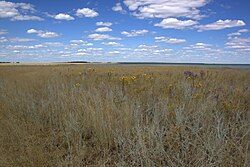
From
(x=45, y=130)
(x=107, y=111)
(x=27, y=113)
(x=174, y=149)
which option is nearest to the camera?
(x=174, y=149)

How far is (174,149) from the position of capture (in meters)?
4.12

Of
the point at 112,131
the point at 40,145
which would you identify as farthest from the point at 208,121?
the point at 40,145

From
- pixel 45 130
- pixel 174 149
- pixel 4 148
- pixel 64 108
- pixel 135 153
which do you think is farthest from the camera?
pixel 64 108

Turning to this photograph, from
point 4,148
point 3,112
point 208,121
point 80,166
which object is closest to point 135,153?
point 80,166

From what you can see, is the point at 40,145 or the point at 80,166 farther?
the point at 40,145

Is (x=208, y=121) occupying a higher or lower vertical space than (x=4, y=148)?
higher

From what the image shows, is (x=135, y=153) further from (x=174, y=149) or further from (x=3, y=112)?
(x=3, y=112)

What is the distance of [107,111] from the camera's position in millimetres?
5262

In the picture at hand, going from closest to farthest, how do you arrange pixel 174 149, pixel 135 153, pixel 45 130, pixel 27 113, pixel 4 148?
1. pixel 135 153
2. pixel 174 149
3. pixel 4 148
4. pixel 45 130
5. pixel 27 113

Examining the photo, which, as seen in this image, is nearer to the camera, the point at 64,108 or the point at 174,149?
the point at 174,149

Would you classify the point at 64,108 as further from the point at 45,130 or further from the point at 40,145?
the point at 40,145

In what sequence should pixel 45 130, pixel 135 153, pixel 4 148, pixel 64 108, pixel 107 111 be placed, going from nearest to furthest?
pixel 135 153
pixel 4 148
pixel 107 111
pixel 45 130
pixel 64 108

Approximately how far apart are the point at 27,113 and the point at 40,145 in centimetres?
220

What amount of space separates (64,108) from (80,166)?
2.31 m
